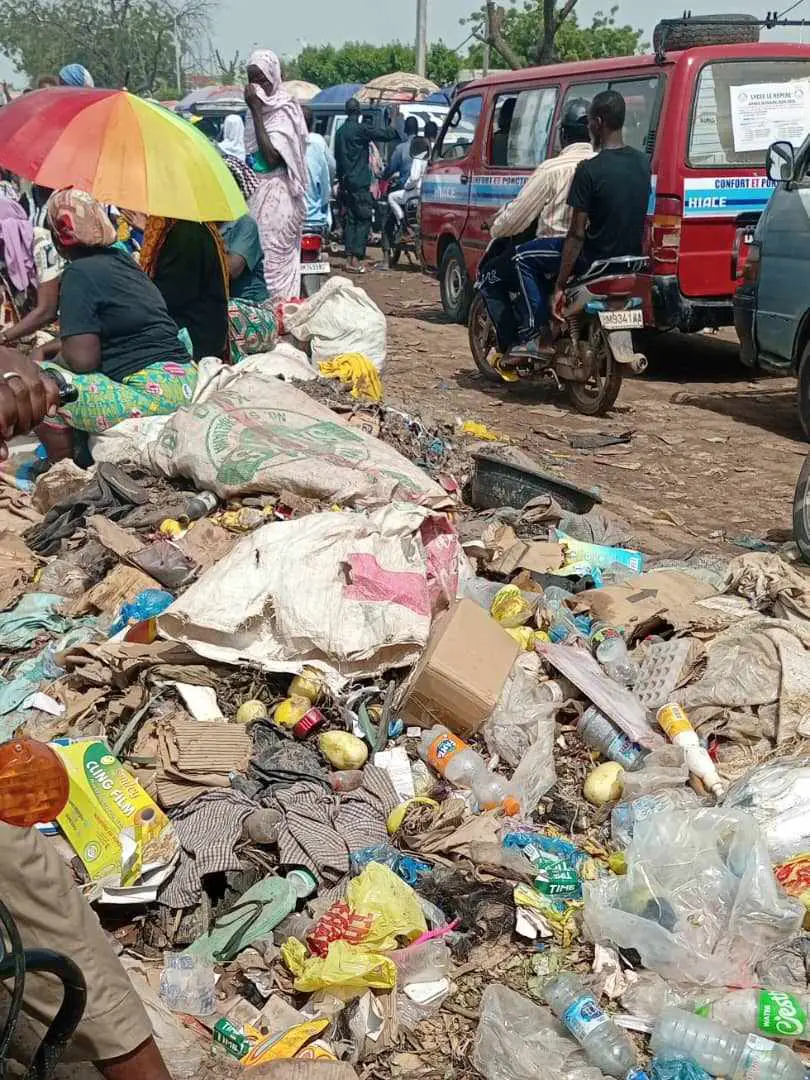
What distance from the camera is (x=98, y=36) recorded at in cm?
4669

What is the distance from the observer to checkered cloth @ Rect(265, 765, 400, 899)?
3.19 metres

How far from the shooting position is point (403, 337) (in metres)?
11.6

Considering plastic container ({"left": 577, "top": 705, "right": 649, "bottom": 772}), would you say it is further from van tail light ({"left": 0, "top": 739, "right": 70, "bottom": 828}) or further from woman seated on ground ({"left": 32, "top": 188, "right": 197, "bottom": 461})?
woman seated on ground ({"left": 32, "top": 188, "right": 197, "bottom": 461})

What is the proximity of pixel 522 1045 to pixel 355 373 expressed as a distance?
525 cm

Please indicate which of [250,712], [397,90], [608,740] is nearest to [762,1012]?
[608,740]

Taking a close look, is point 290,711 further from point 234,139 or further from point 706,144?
point 234,139

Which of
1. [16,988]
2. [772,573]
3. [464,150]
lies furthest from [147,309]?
[464,150]

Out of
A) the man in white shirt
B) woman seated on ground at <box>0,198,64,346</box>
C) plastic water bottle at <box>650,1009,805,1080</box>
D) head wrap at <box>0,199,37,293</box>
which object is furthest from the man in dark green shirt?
plastic water bottle at <box>650,1009,805,1080</box>

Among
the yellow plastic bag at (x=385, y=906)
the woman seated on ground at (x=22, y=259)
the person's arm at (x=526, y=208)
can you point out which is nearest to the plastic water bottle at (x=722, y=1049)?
the yellow plastic bag at (x=385, y=906)

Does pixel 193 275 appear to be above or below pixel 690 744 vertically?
above

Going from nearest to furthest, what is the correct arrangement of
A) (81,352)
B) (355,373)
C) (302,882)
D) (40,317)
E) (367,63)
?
(302,882) → (81,352) → (40,317) → (355,373) → (367,63)

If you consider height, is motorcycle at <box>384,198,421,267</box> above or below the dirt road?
above

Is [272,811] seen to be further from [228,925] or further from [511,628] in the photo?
[511,628]

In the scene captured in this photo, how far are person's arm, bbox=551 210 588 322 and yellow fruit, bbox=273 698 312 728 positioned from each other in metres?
4.94
